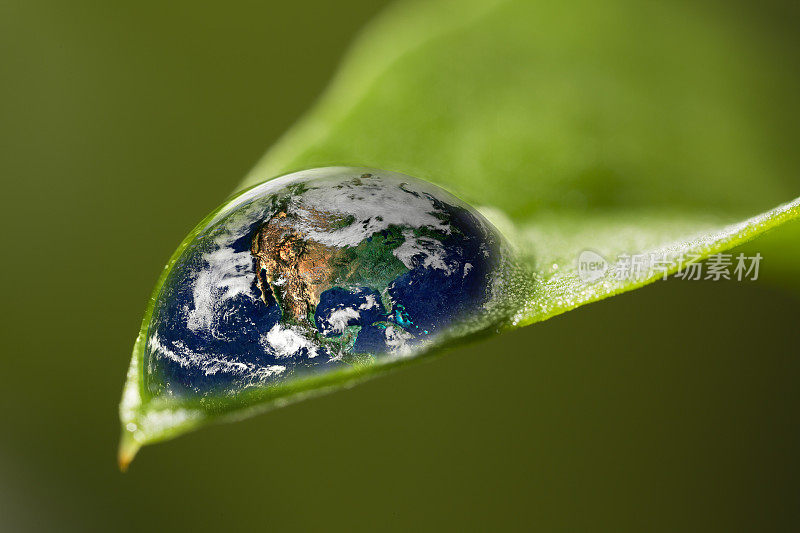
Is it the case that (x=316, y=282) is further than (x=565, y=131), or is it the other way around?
(x=565, y=131)

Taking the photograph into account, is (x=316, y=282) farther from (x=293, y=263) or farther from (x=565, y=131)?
(x=565, y=131)

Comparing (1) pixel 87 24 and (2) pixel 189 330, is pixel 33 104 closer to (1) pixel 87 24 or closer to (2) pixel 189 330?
(1) pixel 87 24

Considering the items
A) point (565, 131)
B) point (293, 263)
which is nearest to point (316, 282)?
point (293, 263)

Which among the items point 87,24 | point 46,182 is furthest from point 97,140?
point 87,24
